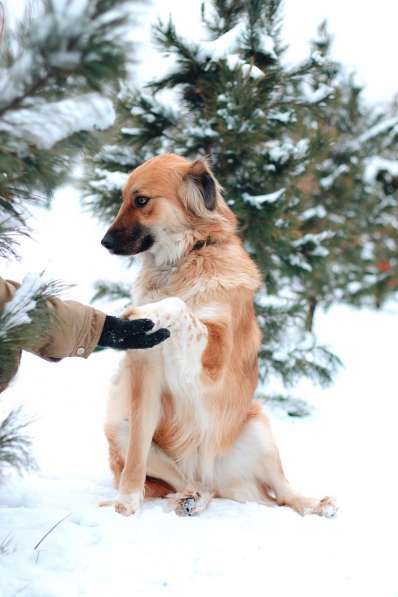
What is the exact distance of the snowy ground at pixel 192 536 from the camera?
2059 mm

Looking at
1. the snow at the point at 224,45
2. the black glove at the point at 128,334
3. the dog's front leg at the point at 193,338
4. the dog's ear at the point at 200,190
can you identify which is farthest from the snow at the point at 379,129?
the black glove at the point at 128,334

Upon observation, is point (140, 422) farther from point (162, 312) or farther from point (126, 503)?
point (162, 312)

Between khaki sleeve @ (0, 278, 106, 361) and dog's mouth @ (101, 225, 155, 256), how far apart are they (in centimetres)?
121

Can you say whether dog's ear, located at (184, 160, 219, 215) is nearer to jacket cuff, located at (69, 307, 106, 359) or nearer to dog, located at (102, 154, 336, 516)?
dog, located at (102, 154, 336, 516)

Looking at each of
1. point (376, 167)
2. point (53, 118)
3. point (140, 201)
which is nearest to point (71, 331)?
point (53, 118)

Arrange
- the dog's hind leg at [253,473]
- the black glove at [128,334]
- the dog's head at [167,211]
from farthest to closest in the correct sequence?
the dog's head at [167,211]
the dog's hind leg at [253,473]
the black glove at [128,334]

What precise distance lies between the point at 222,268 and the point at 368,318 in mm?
14089

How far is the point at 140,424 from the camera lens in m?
3.03

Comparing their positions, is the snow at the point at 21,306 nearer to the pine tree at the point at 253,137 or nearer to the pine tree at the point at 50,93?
the pine tree at the point at 50,93

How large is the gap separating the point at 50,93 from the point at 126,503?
2173 millimetres

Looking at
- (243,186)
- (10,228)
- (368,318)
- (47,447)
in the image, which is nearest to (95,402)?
(47,447)

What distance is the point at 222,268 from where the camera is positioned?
10.8 feet

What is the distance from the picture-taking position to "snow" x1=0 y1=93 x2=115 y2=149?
124 cm

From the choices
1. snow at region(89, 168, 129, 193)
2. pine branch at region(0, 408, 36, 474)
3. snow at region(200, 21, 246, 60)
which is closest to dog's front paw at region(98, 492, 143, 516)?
pine branch at region(0, 408, 36, 474)
